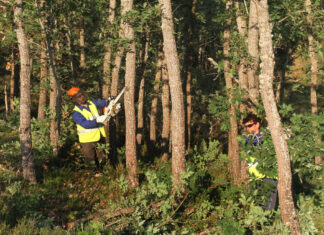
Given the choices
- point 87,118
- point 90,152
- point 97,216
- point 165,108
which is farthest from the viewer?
point 165,108

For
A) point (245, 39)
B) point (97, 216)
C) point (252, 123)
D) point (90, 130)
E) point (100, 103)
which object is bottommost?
point (97, 216)

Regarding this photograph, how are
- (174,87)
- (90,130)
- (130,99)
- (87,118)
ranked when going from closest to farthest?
A: (174,87)
(130,99)
(87,118)
(90,130)

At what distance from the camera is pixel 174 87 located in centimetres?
568

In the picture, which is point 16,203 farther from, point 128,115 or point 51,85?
point 51,85

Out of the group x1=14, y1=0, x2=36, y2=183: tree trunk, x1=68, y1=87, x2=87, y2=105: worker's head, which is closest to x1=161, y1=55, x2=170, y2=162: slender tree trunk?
x1=68, y1=87, x2=87, y2=105: worker's head

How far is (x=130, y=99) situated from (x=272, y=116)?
342 centimetres

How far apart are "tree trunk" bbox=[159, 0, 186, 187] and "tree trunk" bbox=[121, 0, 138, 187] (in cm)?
101

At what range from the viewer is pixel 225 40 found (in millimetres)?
8156

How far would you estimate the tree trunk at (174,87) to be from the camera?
550 centimetres

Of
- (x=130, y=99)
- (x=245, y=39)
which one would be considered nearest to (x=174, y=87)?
(x=130, y=99)

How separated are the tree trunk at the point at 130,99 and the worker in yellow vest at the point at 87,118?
2.01 feet

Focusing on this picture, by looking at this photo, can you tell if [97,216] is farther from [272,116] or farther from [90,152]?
[272,116]

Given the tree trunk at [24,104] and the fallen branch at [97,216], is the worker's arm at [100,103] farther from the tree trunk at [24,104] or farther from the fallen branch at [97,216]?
the fallen branch at [97,216]

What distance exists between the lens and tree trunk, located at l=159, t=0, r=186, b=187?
550 centimetres
